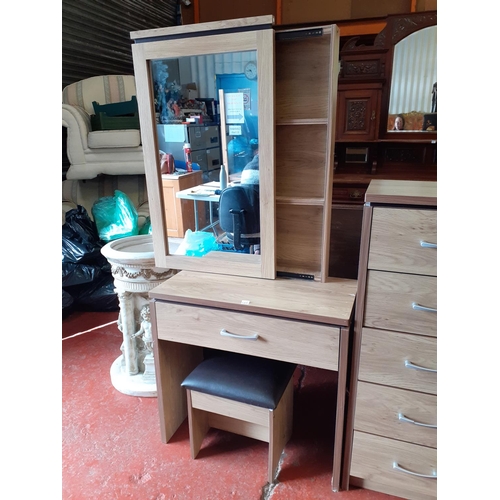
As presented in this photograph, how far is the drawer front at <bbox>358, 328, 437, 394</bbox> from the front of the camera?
1175 millimetres

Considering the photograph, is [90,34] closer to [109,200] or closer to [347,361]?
[109,200]

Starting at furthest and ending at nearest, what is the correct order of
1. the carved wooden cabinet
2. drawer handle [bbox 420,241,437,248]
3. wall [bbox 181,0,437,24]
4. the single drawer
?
wall [bbox 181,0,437,24] < the carved wooden cabinet < the single drawer < drawer handle [bbox 420,241,437,248]

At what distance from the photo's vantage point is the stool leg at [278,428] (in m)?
1.37

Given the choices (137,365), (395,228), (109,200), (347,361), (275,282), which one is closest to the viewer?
(395,228)

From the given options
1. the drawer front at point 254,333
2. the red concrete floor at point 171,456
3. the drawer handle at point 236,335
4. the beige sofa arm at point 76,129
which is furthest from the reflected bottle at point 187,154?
the beige sofa arm at point 76,129

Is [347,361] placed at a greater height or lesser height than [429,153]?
lesser

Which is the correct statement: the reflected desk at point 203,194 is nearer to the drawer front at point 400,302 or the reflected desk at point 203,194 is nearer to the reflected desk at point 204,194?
the reflected desk at point 204,194

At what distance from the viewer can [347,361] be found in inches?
48.7

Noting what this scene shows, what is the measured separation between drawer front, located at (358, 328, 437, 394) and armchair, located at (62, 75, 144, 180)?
7.32 feet

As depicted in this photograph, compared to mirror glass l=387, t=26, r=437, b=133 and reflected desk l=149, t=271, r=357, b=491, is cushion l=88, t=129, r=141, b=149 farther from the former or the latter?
mirror glass l=387, t=26, r=437, b=133

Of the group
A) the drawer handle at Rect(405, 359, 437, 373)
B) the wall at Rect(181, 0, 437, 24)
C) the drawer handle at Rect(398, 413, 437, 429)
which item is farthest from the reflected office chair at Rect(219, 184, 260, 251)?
the wall at Rect(181, 0, 437, 24)

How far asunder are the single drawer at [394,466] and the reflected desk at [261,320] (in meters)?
0.08

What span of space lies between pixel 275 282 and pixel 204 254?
330 millimetres
